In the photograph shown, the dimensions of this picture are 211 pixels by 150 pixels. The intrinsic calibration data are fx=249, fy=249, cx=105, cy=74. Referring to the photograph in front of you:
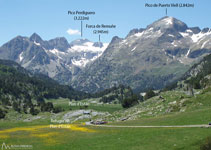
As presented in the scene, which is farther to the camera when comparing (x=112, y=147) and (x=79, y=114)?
(x=79, y=114)

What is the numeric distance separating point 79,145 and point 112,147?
23.2 feet

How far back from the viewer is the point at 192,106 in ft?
276

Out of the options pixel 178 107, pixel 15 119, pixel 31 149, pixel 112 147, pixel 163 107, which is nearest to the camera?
pixel 112 147

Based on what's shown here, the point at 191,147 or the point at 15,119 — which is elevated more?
the point at 191,147

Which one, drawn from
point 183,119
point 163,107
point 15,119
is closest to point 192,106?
point 163,107

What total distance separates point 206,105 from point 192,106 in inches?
174

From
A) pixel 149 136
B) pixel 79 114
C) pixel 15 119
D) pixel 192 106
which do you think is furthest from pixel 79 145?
pixel 15 119

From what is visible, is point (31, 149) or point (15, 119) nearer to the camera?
point (31, 149)

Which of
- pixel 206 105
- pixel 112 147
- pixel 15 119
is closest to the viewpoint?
pixel 112 147

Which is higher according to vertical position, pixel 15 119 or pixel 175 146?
pixel 175 146

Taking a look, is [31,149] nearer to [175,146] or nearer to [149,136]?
[149,136]

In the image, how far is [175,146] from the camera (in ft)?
127

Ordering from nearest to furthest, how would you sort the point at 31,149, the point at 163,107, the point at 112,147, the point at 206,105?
1. the point at 112,147
2. the point at 31,149
3. the point at 206,105
4. the point at 163,107

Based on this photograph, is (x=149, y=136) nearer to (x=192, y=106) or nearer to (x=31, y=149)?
(x=31, y=149)
